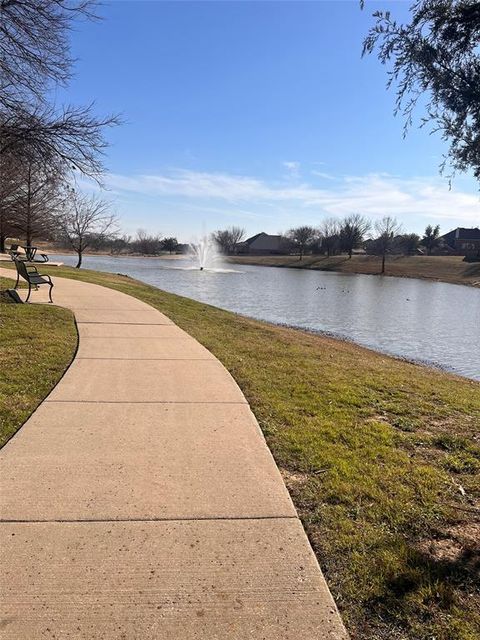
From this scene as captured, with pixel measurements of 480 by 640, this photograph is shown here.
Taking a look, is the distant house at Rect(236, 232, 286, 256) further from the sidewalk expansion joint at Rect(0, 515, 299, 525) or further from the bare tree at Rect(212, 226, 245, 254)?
the sidewalk expansion joint at Rect(0, 515, 299, 525)

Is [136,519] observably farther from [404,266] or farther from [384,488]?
[404,266]

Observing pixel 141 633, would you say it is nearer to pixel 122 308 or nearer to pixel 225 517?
pixel 225 517

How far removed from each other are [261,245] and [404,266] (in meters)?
65.6

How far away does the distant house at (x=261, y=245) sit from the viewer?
127 m

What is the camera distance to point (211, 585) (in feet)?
7.73

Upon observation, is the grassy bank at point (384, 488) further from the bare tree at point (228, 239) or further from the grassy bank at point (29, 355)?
the bare tree at point (228, 239)

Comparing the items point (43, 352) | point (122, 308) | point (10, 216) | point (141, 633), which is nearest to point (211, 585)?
point (141, 633)

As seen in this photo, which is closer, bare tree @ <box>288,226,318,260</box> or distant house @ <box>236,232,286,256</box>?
bare tree @ <box>288,226,318,260</box>

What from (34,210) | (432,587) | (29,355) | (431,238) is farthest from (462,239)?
(432,587)

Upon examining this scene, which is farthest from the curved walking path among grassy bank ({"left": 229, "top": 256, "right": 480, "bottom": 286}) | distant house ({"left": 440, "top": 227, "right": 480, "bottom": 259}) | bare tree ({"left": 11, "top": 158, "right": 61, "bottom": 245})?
distant house ({"left": 440, "top": 227, "right": 480, "bottom": 259})

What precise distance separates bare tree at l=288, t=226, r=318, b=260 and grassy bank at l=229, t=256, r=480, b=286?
10773mm

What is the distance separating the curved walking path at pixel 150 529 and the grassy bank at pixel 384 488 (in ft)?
0.66

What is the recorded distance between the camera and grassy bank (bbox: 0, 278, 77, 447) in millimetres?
4523

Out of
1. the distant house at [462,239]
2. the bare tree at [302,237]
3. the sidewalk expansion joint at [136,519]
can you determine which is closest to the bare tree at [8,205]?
the sidewalk expansion joint at [136,519]
